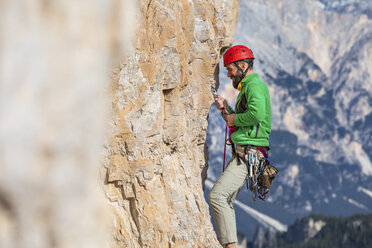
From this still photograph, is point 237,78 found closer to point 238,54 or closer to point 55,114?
point 238,54

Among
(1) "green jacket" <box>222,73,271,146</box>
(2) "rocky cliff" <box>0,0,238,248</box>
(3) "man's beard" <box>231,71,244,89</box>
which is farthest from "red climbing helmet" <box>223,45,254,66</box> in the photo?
(2) "rocky cliff" <box>0,0,238,248</box>

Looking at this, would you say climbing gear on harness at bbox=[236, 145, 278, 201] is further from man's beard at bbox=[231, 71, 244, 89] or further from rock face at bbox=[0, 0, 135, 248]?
rock face at bbox=[0, 0, 135, 248]

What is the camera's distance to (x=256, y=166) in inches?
195

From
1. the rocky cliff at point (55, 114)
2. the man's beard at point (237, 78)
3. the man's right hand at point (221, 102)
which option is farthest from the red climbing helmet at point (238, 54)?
the rocky cliff at point (55, 114)

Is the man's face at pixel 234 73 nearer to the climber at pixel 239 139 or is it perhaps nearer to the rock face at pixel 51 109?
the climber at pixel 239 139

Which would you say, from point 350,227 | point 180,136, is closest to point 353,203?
point 350,227

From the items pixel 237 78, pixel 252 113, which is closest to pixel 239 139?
pixel 252 113

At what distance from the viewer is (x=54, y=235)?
1008 millimetres

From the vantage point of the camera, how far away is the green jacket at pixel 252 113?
4.65m

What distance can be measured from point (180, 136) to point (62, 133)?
493 cm

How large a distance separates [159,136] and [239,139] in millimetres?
912

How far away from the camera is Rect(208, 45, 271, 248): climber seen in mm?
4816

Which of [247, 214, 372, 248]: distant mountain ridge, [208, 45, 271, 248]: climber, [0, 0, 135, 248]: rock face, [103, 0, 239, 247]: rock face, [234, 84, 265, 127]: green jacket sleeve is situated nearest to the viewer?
[0, 0, 135, 248]: rock face

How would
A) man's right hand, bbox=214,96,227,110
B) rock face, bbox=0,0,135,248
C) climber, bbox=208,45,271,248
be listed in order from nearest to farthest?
rock face, bbox=0,0,135,248, climber, bbox=208,45,271,248, man's right hand, bbox=214,96,227,110
